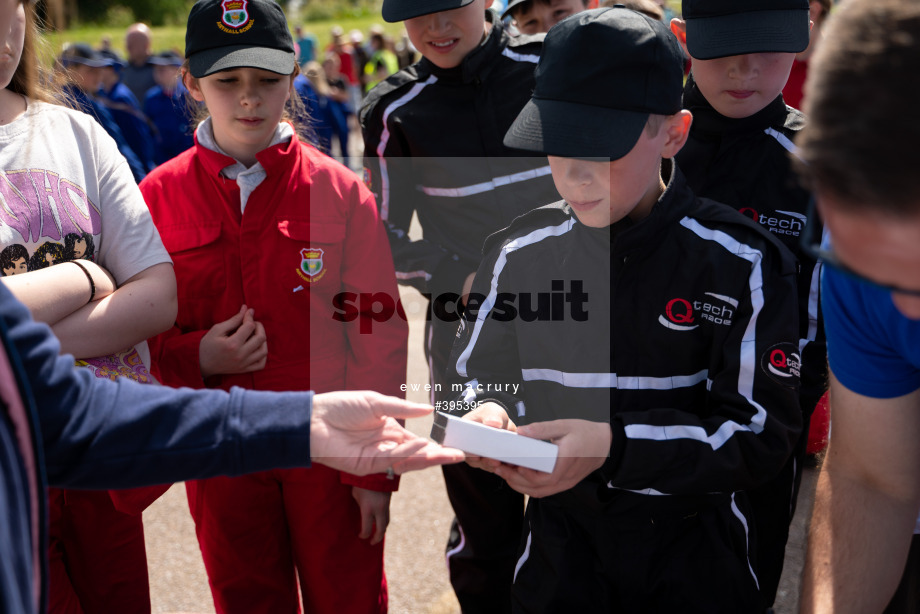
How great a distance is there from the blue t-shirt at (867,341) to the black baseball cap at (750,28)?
1.09 meters

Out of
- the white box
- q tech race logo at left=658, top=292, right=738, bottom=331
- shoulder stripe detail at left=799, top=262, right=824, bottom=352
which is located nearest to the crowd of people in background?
the white box

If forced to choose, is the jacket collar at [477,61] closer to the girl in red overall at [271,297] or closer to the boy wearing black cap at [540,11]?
the boy wearing black cap at [540,11]

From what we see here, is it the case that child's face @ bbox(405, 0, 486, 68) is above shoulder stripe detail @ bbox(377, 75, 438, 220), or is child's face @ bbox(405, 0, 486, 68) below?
above

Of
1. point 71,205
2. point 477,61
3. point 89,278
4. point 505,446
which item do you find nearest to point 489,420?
point 505,446

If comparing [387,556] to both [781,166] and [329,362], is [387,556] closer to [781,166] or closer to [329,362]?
[329,362]

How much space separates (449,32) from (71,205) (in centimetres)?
155

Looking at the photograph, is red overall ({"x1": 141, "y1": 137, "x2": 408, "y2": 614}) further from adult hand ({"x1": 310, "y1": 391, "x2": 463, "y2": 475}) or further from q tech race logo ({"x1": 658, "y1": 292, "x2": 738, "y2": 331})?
q tech race logo ({"x1": 658, "y1": 292, "x2": 738, "y2": 331})

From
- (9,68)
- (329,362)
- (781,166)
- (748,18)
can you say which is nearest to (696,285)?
(781,166)

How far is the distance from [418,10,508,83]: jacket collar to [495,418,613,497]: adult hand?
171 centimetres

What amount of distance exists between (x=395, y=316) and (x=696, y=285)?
109 centimetres

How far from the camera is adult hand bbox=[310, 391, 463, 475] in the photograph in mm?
1725

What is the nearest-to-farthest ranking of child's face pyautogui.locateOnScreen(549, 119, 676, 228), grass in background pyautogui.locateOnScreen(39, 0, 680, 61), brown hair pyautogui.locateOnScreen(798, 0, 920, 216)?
brown hair pyautogui.locateOnScreen(798, 0, 920, 216) → child's face pyautogui.locateOnScreen(549, 119, 676, 228) → grass in background pyautogui.locateOnScreen(39, 0, 680, 61)

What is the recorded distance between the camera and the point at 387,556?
3656 millimetres

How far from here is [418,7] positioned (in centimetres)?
299
